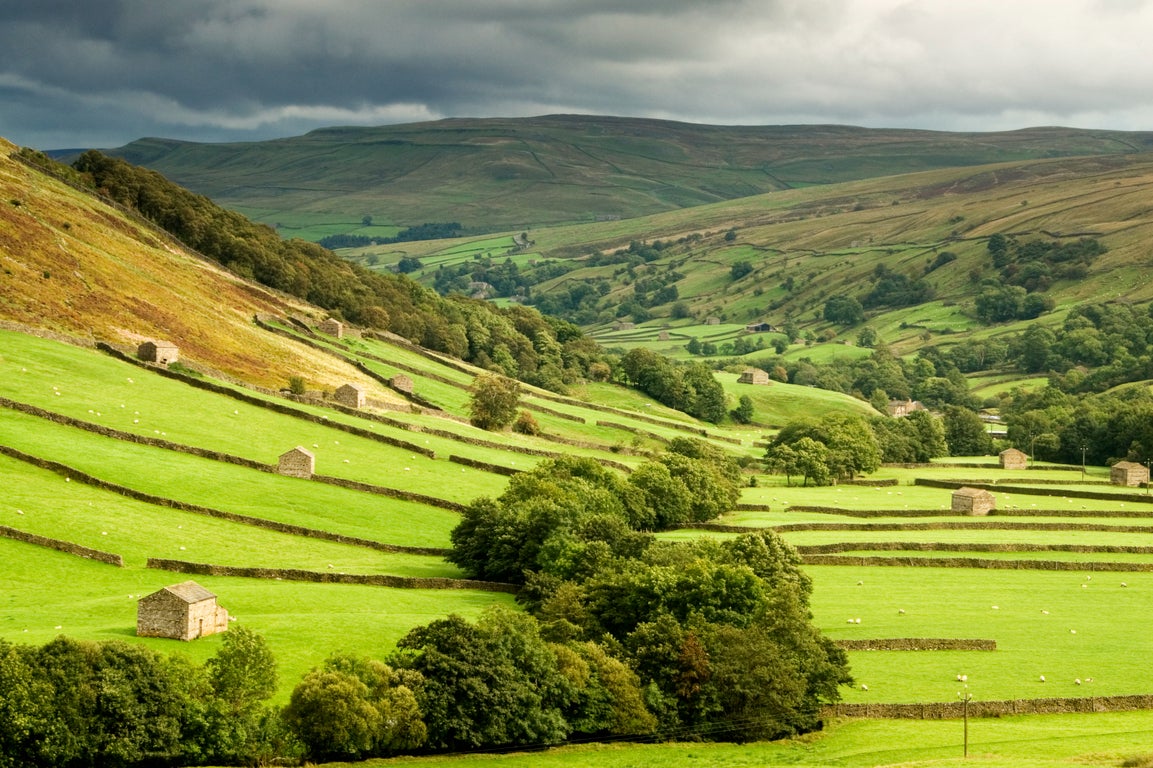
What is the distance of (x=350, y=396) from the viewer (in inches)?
3991

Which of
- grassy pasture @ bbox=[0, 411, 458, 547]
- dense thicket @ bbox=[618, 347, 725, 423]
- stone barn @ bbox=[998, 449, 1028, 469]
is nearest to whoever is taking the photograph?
grassy pasture @ bbox=[0, 411, 458, 547]

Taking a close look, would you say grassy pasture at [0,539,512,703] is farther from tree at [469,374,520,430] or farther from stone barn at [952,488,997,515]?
tree at [469,374,520,430]

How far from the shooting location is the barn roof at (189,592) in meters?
49.0

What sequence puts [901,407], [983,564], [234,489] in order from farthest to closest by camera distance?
1. [901,407]
2. [983,564]
3. [234,489]

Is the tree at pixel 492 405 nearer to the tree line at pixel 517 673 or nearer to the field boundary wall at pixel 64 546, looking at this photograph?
the tree line at pixel 517 673

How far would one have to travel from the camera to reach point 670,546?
6638 centimetres

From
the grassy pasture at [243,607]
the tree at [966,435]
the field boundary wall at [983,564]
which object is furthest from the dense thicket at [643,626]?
the tree at [966,435]

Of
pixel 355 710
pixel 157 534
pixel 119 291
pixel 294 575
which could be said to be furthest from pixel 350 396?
pixel 355 710

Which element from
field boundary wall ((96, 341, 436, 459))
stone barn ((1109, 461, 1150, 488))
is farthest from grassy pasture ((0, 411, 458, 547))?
stone barn ((1109, 461, 1150, 488))

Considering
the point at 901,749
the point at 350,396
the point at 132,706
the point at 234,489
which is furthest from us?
the point at 350,396

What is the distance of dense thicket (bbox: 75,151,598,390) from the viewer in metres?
150

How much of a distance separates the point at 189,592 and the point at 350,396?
52.2 meters

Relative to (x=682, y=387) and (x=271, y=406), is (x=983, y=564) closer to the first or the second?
(x=271, y=406)

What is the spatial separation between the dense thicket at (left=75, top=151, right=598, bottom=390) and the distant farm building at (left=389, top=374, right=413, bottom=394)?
31.0m
